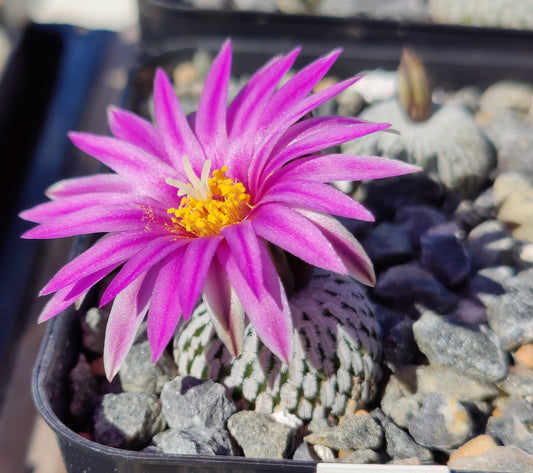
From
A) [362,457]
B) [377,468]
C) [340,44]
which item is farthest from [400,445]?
[340,44]

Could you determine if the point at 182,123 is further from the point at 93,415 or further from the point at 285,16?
the point at 285,16

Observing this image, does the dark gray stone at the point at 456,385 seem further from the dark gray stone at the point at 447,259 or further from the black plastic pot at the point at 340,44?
the black plastic pot at the point at 340,44

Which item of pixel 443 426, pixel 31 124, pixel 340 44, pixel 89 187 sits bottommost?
pixel 443 426

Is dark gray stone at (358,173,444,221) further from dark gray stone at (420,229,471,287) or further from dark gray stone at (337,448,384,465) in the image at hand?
dark gray stone at (337,448,384,465)

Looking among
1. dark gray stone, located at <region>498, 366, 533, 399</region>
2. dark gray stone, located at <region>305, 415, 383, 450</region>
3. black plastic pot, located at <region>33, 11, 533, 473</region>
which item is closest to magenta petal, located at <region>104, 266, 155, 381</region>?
dark gray stone, located at <region>305, 415, 383, 450</region>

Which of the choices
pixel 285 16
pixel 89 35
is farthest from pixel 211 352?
pixel 89 35

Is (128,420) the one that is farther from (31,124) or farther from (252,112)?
(31,124)
